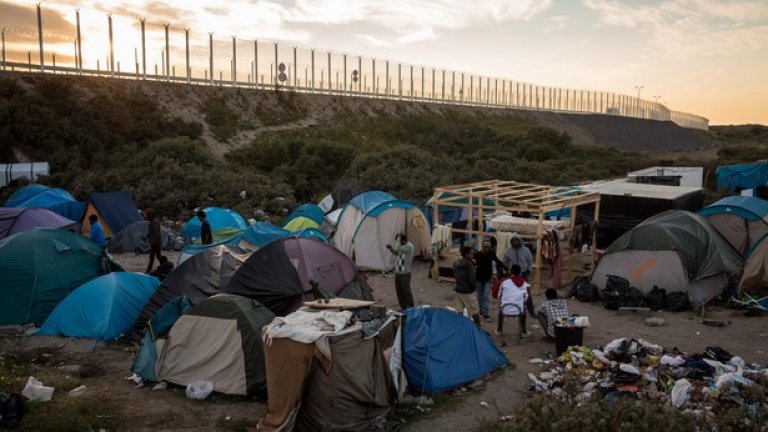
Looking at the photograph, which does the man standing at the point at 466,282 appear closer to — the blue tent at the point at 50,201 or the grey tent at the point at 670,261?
the grey tent at the point at 670,261

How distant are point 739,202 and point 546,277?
230 inches

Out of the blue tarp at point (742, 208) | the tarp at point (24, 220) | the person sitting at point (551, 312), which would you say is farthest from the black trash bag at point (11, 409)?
the blue tarp at point (742, 208)

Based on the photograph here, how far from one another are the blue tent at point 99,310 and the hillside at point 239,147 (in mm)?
12977

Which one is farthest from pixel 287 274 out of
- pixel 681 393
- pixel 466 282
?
pixel 681 393

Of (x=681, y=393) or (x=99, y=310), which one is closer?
(x=681, y=393)

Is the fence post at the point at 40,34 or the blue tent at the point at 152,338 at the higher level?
the fence post at the point at 40,34

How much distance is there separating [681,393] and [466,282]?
4.11 m

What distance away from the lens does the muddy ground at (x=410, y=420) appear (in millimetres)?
7867

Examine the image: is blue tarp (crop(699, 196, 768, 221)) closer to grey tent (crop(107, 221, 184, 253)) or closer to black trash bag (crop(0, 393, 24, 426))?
grey tent (crop(107, 221, 184, 253))

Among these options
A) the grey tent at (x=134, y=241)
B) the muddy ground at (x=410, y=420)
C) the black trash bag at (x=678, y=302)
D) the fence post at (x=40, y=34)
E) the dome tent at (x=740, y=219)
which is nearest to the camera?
the muddy ground at (x=410, y=420)

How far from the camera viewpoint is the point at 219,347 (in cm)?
875

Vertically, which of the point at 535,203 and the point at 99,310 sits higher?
the point at 535,203

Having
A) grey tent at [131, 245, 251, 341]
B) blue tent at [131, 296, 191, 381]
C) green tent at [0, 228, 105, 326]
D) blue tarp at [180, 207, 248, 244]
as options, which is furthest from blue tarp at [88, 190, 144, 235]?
blue tent at [131, 296, 191, 381]

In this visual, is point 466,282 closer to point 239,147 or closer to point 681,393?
point 681,393
